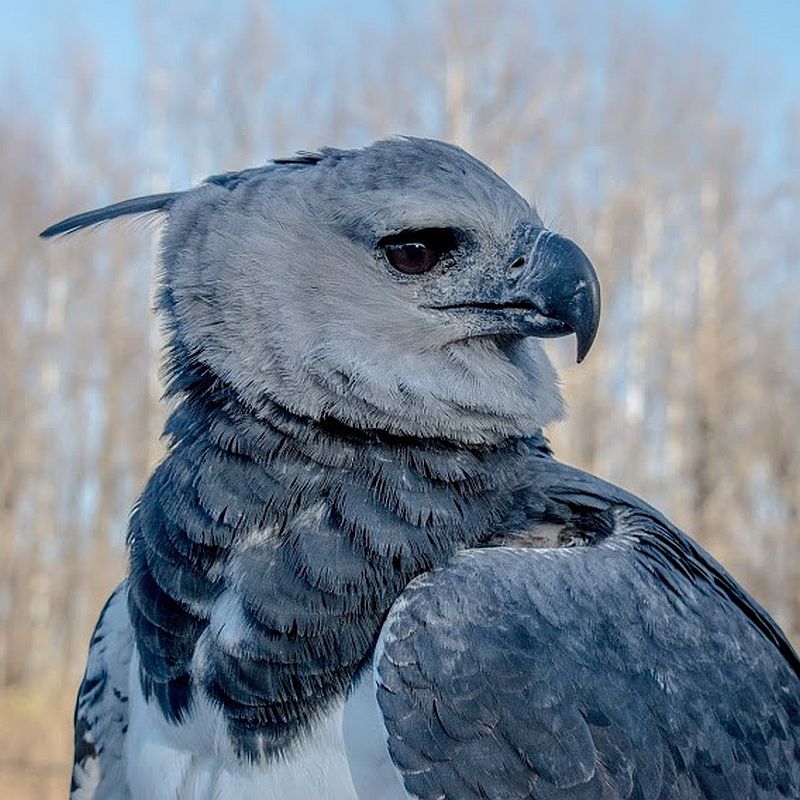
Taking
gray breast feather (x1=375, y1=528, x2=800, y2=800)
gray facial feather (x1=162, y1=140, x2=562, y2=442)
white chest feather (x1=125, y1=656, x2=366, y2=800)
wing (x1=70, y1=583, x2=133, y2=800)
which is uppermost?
gray facial feather (x1=162, y1=140, x2=562, y2=442)

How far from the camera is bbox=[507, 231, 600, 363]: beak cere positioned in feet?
9.16

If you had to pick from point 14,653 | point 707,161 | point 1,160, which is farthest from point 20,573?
point 707,161

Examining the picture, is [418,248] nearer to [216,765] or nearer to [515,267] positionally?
[515,267]

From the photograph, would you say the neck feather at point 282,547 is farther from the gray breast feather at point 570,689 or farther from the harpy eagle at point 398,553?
the gray breast feather at point 570,689

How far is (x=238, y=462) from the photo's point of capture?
8.61 feet

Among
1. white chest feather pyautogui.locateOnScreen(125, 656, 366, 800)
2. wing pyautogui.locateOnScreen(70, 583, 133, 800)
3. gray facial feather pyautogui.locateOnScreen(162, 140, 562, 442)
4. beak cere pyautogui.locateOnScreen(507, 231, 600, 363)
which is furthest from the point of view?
wing pyautogui.locateOnScreen(70, 583, 133, 800)

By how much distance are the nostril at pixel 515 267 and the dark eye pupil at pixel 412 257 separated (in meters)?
0.21

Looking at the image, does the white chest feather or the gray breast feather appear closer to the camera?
the gray breast feather

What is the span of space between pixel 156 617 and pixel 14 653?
22.8 metres

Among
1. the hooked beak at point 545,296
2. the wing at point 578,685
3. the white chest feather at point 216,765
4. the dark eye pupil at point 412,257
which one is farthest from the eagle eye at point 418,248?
the white chest feather at point 216,765

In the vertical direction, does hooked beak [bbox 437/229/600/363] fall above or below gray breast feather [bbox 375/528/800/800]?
above

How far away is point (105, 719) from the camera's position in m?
3.11

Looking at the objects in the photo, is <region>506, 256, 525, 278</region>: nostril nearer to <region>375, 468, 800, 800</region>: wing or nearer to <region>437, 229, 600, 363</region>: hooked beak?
<region>437, 229, 600, 363</region>: hooked beak

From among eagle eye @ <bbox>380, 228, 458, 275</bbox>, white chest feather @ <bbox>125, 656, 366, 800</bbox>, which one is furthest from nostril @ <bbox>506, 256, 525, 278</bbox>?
white chest feather @ <bbox>125, 656, 366, 800</bbox>
